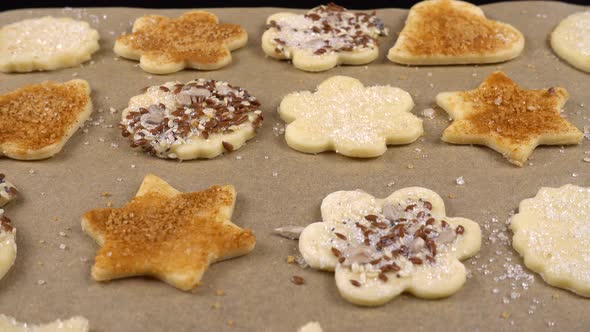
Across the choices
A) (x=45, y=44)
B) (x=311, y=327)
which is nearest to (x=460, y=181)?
(x=311, y=327)

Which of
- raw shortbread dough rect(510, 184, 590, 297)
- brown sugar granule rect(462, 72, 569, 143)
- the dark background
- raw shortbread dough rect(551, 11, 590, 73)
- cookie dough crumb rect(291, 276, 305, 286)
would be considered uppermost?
raw shortbread dough rect(551, 11, 590, 73)

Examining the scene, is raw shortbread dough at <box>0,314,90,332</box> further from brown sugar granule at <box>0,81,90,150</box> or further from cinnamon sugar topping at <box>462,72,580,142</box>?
cinnamon sugar topping at <box>462,72,580,142</box>

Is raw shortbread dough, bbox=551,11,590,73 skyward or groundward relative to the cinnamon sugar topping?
skyward

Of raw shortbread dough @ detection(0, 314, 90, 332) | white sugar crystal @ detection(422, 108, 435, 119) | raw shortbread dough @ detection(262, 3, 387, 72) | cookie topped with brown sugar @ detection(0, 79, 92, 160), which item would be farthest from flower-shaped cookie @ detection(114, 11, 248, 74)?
raw shortbread dough @ detection(0, 314, 90, 332)

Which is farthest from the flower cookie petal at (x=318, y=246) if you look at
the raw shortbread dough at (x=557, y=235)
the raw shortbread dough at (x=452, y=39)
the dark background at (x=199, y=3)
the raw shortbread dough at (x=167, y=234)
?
the dark background at (x=199, y=3)

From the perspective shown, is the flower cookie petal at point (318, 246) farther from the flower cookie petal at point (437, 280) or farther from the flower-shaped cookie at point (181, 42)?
the flower-shaped cookie at point (181, 42)

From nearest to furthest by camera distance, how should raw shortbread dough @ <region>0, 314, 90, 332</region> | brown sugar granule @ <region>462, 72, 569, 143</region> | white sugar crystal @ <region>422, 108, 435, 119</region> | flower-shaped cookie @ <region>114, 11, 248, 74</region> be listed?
raw shortbread dough @ <region>0, 314, 90, 332</region> < brown sugar granule @ <region>462, 72, 569, 143</region> < white sugar crystal @ <region>422, 108, 435, 119</region> < flower-shaped cookie @ <region>114, 11, 248, 74</region>

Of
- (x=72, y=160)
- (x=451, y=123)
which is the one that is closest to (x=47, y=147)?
(x=72, y=160)

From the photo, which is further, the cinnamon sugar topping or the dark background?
the dark background
